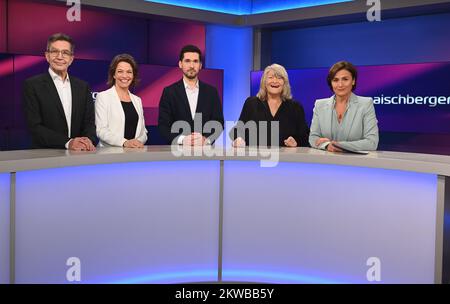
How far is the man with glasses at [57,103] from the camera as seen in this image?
9.16 ft

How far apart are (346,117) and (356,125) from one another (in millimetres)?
67

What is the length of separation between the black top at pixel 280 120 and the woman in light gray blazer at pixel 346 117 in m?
0.22

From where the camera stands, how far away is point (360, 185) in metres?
2.69

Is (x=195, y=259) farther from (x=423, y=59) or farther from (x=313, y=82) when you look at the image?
(x=423, y=59)

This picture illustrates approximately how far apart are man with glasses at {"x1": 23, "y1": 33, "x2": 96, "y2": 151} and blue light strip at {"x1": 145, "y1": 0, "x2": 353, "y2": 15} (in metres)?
3.04

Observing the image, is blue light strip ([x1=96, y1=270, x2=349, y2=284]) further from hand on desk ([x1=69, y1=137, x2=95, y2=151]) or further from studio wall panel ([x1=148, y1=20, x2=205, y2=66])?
studio wall panel ([x1=148, y1=20, x2=205, y2=66])

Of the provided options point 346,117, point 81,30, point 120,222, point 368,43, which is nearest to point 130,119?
point 120,222

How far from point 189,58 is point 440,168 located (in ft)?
4.84

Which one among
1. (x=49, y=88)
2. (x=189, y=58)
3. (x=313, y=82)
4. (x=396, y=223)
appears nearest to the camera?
(x=396, y=223)

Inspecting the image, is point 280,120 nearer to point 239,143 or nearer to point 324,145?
point 239,143

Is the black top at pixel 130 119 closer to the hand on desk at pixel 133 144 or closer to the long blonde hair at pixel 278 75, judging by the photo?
the hand on desk at pixel 133 144

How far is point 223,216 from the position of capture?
3.01 meters

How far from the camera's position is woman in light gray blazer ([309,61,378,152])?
301 centimetres
